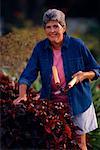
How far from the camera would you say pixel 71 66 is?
5926 millimetres

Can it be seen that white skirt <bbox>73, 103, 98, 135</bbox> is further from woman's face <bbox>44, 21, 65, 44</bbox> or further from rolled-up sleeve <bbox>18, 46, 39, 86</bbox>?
woman's face <bbox>44, 21, 65, 44</bbox>

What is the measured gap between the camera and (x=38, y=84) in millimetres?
8148

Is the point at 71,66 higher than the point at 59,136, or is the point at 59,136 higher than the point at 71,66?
the point at 71,66

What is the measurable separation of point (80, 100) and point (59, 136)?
38cm

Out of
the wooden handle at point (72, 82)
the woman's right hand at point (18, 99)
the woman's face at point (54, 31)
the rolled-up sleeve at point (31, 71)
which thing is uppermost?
the woman's face at point (54, 31)

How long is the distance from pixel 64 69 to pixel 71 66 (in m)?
0.07

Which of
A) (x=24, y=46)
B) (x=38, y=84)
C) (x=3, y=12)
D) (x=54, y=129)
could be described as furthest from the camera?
(x=3, y=12)

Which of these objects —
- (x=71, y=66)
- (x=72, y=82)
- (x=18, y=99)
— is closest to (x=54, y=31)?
(x=71, y=66)

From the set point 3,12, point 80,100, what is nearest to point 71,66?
point 80,100

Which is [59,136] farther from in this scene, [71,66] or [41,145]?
[71,66]

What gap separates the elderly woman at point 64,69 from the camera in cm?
591

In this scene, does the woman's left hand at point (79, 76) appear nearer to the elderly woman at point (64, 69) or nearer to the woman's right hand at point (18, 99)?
the elderly woman at point (64, 69)

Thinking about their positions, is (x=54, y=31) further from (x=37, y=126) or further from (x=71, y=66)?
(x=37, y=126)

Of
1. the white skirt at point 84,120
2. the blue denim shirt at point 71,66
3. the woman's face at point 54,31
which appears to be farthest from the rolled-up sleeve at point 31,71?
the white skirt at point 84,120
